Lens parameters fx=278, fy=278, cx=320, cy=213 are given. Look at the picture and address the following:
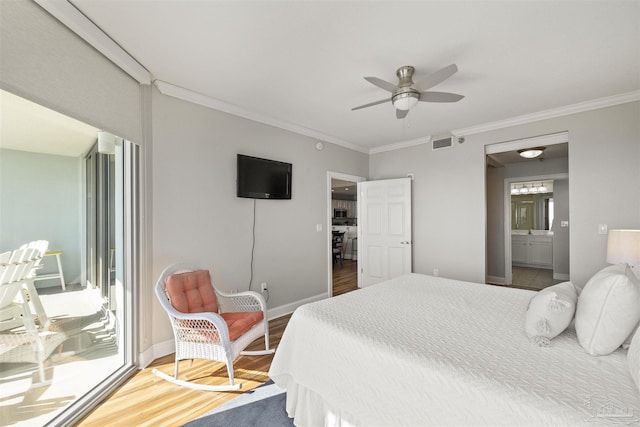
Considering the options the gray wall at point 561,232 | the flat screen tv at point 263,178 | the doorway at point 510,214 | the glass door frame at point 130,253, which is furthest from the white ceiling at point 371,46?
the gray wall at point 561,232

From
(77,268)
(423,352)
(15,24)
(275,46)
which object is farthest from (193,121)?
(423,352)

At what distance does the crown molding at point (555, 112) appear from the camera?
9.57 feet

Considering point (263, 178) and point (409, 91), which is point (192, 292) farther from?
point (409, 91)

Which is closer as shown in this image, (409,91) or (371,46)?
(371,46)

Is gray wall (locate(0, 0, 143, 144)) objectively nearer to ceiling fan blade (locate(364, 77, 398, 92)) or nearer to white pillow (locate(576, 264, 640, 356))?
ceiling fan blade (locate(364, 77, 398, 92))

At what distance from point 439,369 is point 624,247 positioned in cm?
220

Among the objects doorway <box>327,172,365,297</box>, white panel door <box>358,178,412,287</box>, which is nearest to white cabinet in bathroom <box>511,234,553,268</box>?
doorway <box>327,172,365,297</box>

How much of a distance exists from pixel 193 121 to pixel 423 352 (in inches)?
113

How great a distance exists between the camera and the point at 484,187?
3.91m

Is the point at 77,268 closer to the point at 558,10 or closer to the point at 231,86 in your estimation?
the point at 231,86

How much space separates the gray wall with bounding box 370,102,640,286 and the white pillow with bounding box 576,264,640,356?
7.99 feet

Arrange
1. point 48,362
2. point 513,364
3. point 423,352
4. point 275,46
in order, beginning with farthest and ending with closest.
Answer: point 275,46 < point 48,362 < point 423,352 < point 513,364

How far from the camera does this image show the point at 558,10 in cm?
171

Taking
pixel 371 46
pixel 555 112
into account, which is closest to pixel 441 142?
pixel 555 112
